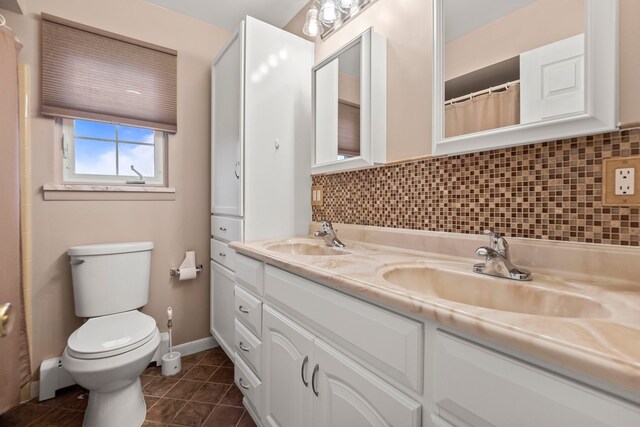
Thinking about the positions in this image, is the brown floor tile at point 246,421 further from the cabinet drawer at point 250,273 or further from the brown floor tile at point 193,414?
the cabinet drawer at point 250,273

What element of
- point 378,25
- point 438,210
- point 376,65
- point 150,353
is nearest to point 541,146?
point 438,210

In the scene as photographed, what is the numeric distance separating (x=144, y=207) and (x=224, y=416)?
138cm

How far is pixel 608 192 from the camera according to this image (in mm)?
777

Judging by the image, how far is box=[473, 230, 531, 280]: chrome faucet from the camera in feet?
2.69

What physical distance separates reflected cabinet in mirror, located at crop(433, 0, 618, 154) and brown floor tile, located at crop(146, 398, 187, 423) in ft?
5.98

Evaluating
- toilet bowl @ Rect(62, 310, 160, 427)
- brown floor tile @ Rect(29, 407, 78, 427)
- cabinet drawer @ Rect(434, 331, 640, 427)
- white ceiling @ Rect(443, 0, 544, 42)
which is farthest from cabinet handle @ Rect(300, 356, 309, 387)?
brown floor tile @ Rect(29, 407, 78, 427)

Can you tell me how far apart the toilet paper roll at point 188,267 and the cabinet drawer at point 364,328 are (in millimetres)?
1309

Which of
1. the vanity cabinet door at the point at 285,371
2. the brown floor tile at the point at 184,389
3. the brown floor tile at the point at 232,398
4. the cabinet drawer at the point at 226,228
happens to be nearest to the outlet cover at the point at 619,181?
the vanity cabinet door at the point at 285,371

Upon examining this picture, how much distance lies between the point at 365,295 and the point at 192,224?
1808mm

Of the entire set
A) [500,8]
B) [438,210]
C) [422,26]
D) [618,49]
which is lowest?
[438,210]

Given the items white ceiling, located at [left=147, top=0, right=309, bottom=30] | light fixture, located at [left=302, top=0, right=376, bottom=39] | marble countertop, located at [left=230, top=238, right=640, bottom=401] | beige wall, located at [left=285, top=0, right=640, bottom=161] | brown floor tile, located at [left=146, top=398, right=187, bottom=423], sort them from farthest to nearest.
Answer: white ceiling, located at [left=147, top=0, right=309, bottom=30] < light fixture, located at [left=302, top=0, right=376, bottom=39] < brown floor tile, located at [left=146, top=398, right=187, bottom=423] < beige wall, located at [left=285, top=0, right=640, bottom=161] < marble countertop, located at [left=230, top=238, right=640, bottom=401]

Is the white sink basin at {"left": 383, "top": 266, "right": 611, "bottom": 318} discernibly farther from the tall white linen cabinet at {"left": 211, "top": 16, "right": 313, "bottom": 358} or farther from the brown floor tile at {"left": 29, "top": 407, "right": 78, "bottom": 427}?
the brown floor tile at {"left": 29, "top": 407, "right": 78, "bottom": 427}

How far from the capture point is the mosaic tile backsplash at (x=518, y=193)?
0.78m

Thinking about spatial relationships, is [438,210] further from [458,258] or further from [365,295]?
[365,295]
